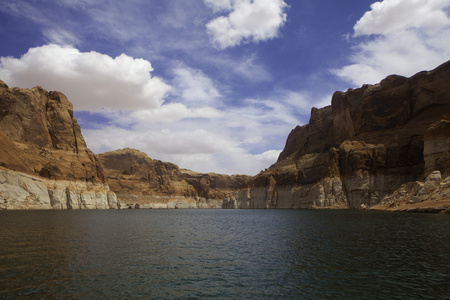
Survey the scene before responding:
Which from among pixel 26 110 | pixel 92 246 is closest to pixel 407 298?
pixel 92 246

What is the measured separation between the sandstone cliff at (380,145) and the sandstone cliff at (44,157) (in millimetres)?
80117

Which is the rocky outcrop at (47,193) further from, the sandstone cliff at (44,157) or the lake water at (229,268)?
the lake water at (229,268)

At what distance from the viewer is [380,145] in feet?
294

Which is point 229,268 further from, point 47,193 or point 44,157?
point 44,157

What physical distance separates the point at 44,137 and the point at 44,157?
11.9m

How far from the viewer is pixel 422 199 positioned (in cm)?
5653

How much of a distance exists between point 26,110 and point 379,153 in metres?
121

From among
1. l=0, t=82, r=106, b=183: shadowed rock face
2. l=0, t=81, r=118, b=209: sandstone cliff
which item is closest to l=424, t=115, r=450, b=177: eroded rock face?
l=0, t=81, r=118, b=209: sandstone cliff

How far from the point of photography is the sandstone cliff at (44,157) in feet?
264

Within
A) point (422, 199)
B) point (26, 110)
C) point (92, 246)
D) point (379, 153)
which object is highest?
point (26, 110)

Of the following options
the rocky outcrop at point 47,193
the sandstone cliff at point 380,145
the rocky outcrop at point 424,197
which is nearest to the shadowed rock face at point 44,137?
the rocky outcrop at point 47,193

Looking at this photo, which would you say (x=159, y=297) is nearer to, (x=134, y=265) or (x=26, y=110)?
(x=134, y=265)

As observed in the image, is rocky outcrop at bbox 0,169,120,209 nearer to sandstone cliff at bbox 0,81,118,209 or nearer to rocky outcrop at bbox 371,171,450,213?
sandstone cliff at bbox 0,81,118,209

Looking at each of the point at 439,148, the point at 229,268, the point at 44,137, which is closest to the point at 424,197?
the point at 439,148
